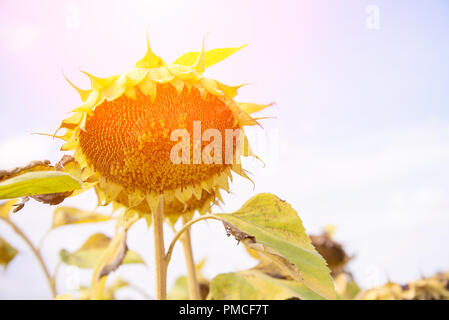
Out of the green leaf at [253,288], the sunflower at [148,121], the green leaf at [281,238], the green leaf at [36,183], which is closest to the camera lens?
the green leaf at [36,183]

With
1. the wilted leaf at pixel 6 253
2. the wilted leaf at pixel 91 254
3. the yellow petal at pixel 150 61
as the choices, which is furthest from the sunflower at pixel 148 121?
the wilted leaf at pixel 6 253

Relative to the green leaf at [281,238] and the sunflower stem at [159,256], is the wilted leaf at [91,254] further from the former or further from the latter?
the green leaf at [281,238]

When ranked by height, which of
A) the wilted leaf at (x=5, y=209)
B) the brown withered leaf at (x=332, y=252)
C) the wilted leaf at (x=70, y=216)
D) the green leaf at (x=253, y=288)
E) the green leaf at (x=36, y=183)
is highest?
the green leaf at (x=36, y=183)

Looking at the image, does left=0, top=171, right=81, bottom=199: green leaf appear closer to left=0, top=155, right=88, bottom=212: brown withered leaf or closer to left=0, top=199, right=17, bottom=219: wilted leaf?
left=0, top=155, right=88, bottom=212: brown withered leaf

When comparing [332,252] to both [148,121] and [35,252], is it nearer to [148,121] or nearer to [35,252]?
[35,252]

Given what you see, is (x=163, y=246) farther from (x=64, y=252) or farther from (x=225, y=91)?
(x=64, y=252)

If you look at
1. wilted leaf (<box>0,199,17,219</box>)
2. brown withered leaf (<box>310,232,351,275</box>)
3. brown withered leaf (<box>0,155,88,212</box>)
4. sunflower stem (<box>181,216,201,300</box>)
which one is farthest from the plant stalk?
brown withered leaf (<box>310,232,351,275</box>)
